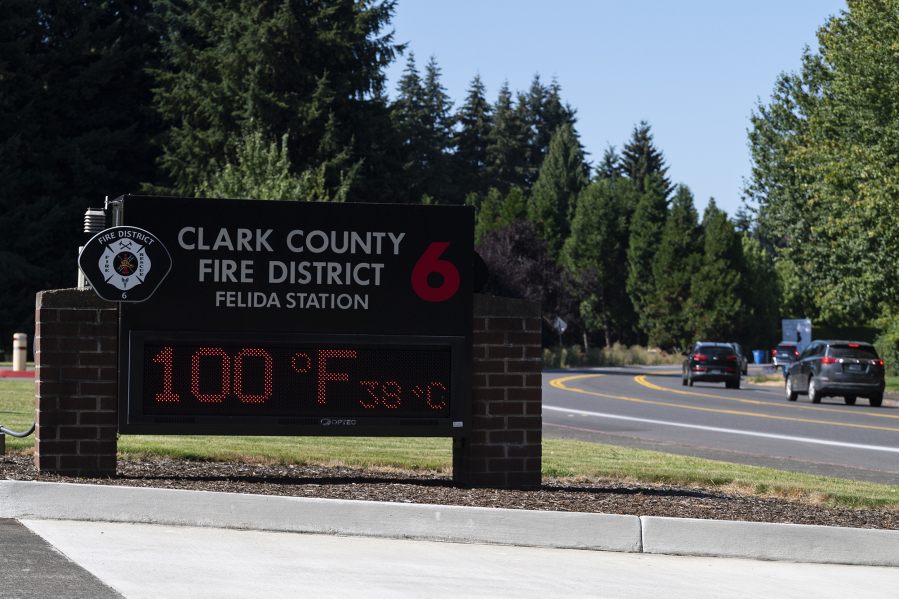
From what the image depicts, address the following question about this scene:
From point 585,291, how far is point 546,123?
36216 mm

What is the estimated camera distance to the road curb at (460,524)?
754 cm

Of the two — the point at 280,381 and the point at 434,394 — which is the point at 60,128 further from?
the point at 434,394

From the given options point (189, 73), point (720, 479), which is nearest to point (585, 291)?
point (189, 73)

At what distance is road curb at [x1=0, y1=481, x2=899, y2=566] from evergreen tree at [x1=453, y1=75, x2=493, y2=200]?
340 feet

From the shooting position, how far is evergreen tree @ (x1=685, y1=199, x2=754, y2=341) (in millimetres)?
84938

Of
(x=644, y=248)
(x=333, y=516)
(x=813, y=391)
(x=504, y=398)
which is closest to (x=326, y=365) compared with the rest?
(x=333, y=516)

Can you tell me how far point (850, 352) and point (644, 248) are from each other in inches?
2518

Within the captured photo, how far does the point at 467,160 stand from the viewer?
375 feet

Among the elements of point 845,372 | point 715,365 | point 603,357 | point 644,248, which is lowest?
point 603,357

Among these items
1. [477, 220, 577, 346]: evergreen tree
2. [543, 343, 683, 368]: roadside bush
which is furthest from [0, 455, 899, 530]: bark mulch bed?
[543, 343, 683, 368]: roadside bush

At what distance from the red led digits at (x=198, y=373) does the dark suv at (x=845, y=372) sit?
24.6m

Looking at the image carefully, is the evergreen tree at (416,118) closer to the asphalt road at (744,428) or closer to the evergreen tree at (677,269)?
the evergreen tree at (677,269)

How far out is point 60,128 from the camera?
50.5 m

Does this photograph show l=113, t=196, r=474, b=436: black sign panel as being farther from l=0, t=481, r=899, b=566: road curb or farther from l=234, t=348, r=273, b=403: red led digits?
l=0, t=481, r=899, b=566: road curb
